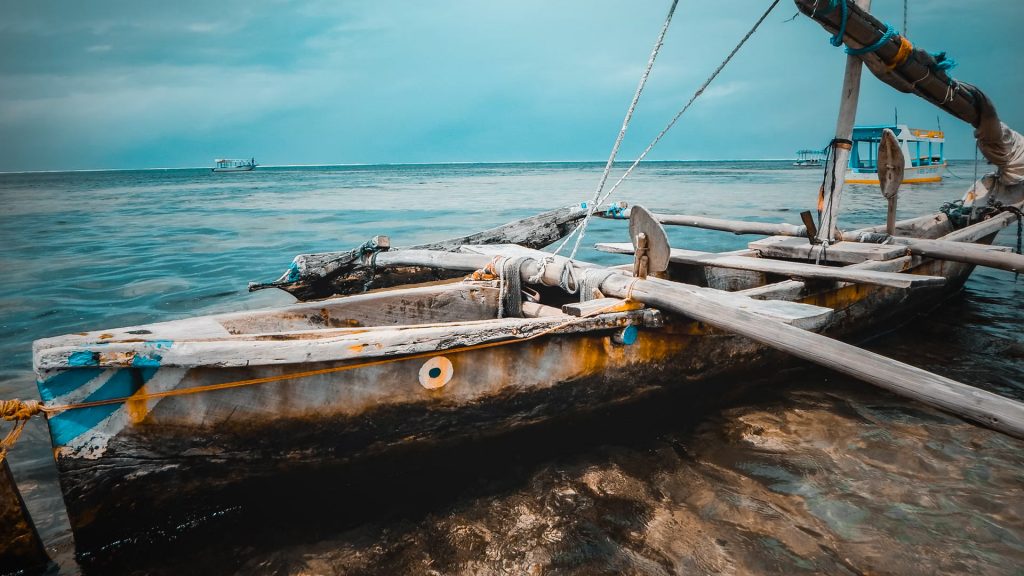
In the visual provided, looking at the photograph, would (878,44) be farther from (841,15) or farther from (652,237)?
(652,237)

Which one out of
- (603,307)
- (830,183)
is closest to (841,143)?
(830,183)

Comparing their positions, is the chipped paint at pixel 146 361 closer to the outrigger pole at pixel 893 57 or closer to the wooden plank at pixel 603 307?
the wooden plank at pixel 603 307

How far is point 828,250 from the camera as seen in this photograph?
5762mm

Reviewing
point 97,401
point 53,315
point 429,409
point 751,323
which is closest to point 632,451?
point 751,323

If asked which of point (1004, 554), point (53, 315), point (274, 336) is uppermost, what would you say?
point (274, 336)

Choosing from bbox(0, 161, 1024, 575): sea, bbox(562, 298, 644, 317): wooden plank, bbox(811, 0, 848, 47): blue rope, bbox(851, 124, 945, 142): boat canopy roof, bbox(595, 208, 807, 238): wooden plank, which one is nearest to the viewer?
bbox(0, 161, 1024, 575): sea


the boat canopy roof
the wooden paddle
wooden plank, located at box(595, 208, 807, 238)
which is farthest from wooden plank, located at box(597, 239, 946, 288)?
the boat canopy roof

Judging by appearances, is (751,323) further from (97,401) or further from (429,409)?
(97,401)

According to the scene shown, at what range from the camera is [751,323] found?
316 cm

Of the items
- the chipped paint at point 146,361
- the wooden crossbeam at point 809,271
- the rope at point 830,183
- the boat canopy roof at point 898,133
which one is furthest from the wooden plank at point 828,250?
the boat canopy roof at point 898,133

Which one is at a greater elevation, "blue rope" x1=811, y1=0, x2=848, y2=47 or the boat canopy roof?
the boat canopy roof

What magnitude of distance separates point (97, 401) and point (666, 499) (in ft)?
10.4

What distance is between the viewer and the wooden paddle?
6.17 m

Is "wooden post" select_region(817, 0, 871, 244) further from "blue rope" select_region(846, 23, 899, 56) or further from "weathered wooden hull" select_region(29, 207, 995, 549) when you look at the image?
"weathered wooden hull" select_region(29, 207, 995, 549)
